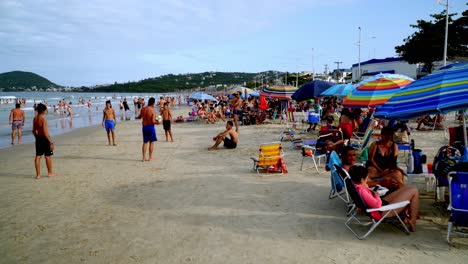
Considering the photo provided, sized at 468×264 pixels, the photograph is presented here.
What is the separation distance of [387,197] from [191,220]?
2443 mm

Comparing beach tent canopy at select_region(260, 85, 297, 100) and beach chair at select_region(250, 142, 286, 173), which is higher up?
beach tent canopy at select_region(260, 85, 297, 100)

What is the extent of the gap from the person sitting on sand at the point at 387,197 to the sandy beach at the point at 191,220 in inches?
9.0

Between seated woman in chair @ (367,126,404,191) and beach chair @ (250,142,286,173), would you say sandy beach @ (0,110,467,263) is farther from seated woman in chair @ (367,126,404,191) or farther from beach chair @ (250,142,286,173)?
seated woman in chair @ (367,126,404,191)

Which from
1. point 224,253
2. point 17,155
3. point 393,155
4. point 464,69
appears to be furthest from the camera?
point 17,155

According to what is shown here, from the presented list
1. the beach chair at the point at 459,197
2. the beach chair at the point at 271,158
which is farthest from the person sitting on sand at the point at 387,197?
the beach chair at the point at 271,158

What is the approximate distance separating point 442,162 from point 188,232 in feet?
10.8

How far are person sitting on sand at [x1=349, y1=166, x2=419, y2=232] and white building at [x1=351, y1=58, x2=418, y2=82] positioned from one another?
A: 4264 centimetres

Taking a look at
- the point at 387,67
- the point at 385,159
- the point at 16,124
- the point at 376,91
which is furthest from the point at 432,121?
the point at 387,67

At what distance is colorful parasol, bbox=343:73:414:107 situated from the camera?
6980 mm

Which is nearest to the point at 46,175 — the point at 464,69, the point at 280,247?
the point at 280,247

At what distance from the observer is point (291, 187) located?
18.4 ft

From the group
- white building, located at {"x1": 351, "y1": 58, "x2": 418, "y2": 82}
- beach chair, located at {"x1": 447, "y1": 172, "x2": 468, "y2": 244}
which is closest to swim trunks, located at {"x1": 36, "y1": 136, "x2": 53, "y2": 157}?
beach chair, located at {"x1": 447, "y1": 172, "x2": 468, "y2": 244}

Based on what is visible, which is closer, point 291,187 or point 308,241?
point 308,241

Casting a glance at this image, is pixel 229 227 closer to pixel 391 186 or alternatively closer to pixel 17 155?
pixel 391 186
